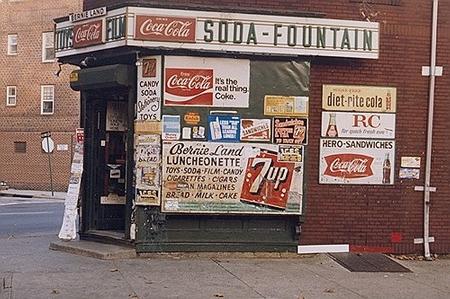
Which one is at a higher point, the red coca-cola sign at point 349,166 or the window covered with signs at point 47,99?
the window covered with signs at point 47,99

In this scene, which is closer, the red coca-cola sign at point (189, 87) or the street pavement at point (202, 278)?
the street pavement at point (202, 278)

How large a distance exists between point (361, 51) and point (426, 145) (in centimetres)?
195

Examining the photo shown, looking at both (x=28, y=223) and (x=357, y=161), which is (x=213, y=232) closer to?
(x=357, y=161)

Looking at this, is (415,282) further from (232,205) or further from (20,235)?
(20,235)

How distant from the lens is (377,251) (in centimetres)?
1282

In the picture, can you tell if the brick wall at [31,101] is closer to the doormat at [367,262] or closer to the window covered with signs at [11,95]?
the window covered with signs at [11,95]

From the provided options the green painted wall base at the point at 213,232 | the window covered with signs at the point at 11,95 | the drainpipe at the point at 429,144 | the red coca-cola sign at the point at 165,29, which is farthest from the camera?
the window covered with signs at the point at 11,95

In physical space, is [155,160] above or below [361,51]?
below

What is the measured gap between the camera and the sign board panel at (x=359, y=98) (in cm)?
1255

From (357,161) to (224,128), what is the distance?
230cm

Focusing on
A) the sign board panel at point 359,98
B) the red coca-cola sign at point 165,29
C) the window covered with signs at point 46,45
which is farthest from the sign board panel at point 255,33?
the window covered with signs at point 46,45

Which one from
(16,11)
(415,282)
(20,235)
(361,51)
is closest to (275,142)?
(361,51)

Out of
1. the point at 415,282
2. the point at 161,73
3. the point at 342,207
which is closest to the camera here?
the point at 415,282

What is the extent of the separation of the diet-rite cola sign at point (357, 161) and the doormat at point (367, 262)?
3.81ft
